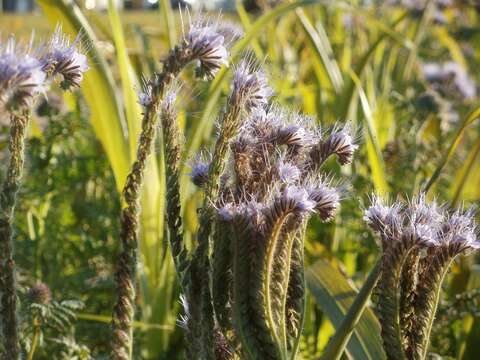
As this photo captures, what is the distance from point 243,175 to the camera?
1375mm

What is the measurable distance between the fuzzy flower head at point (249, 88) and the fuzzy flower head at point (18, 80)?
36 cm

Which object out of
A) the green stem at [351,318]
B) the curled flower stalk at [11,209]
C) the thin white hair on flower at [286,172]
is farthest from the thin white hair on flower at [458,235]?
the curled flower stalk at [11,209]

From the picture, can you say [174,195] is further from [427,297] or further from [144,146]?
[427,297]

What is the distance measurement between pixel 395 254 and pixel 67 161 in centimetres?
176

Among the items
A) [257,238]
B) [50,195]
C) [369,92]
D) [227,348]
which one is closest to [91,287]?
[50,195]

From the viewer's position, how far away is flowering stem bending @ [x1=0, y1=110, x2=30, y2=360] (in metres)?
1.25

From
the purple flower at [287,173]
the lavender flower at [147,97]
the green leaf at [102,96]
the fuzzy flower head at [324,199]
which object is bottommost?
the fuzzy flower head at [324,199]

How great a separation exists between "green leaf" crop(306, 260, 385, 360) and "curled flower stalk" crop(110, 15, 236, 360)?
0.61 metres

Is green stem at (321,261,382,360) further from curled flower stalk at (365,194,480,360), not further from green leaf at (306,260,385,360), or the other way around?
green leaf at (306,260,385,360)

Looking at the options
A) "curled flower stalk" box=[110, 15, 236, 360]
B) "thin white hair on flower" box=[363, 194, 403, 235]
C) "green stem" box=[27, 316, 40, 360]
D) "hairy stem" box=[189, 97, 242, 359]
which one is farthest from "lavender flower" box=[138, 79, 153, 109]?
"green stem" box=[27, 316, 40, 360]

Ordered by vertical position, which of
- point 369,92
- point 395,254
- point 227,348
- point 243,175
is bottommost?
point 227,348

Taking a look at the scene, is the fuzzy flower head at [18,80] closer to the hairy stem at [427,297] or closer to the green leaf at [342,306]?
the hairy stem at [427,297]

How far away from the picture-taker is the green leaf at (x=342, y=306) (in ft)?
Result: 5.95

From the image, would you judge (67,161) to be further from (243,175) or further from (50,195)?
(243,175)
